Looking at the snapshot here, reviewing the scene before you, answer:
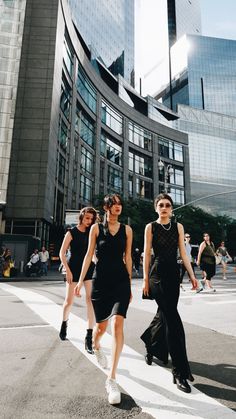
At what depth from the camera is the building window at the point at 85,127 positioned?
41.4m

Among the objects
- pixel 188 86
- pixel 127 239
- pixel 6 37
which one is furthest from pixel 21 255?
pixel 188 86

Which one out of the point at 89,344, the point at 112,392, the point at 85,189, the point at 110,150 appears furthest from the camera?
the point at 110,150

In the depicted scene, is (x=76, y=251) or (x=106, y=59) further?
(x=106, y=59)

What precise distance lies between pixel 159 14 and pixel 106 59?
370 ft

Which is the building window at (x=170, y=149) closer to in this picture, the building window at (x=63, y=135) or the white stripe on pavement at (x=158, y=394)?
the building window at (x=63, y=135)

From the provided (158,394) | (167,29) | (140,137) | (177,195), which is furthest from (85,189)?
(167,29)

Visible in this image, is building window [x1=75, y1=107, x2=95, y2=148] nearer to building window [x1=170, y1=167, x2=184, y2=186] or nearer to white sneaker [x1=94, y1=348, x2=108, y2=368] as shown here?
building window [x1=170, y1=167, x2=184, y2=186]

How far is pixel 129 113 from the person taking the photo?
186 ft

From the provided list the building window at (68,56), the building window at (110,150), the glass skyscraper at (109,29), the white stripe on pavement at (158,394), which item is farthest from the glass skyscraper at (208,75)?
the white stripe on pavement at (158,394)

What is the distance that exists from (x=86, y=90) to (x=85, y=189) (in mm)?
14551

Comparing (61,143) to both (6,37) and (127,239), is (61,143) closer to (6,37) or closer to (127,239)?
(6,37)

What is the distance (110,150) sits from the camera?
51.2m

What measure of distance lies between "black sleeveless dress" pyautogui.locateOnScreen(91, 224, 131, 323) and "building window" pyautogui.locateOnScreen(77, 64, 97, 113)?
4150 centimetres

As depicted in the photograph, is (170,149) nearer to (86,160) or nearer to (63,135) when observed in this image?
(86,160)
